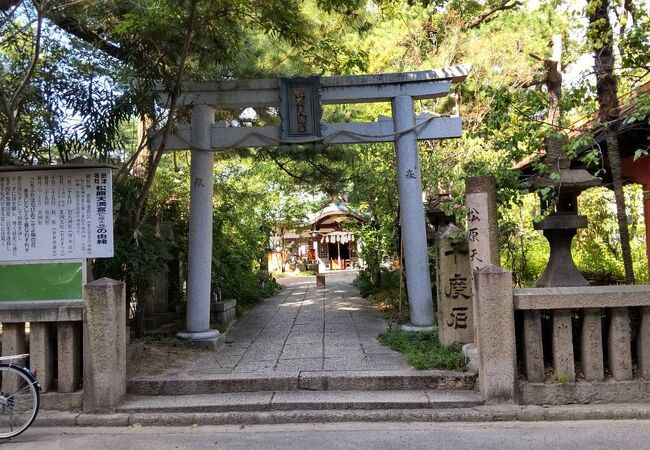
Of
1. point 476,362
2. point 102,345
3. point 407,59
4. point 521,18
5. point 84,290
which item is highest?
point 521,18

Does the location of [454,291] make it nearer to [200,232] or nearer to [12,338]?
[200,232]

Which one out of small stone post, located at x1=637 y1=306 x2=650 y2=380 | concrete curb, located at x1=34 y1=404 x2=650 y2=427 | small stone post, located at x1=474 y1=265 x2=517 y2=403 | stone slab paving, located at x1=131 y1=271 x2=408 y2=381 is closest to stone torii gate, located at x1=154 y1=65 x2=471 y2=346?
stone slab paving, located at x1=131 y1=271 x2=408 y2=381

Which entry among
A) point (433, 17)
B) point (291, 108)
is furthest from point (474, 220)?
point (433, 17)

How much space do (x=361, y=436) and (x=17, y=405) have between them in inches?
133

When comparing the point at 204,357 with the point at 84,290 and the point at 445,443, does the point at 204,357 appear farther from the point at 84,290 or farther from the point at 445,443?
the point at 445,443

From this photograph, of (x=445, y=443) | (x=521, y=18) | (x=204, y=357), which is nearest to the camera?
(x=445, y=443)

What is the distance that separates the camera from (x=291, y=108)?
8.09 metres

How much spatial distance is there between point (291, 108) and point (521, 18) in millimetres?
7571

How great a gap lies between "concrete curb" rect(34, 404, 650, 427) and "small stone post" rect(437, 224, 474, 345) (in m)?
1.73

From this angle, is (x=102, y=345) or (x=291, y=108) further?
(x=291, y=108)

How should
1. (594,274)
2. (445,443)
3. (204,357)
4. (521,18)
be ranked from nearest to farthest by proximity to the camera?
(445,443)
(204,357)
(594,274)
(521,18)

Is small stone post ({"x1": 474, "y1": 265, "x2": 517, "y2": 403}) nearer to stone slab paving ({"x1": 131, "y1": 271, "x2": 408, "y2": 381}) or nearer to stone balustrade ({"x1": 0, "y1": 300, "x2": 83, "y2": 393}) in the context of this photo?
stone slab paving ({"x1": 131, "y1": 271, "x2": 408, "y2": 381})

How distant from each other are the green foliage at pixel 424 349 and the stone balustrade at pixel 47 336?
4.00 m

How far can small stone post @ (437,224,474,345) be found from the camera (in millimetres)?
7000
